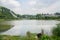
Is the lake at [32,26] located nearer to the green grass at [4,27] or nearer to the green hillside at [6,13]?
the green grass at [4,27]

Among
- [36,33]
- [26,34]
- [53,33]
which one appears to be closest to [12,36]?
[26,34]

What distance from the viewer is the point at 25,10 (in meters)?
2.41

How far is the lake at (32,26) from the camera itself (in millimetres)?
2369

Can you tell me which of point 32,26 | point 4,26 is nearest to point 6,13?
point 4,26

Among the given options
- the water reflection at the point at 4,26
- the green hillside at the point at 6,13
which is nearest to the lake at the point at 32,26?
the water reflection at the point at 4,26

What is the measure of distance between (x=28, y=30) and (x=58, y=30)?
1.65ft

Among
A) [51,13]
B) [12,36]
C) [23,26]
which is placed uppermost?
[51,13]

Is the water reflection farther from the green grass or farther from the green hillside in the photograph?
the green hillside

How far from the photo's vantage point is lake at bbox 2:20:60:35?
237 centimetres

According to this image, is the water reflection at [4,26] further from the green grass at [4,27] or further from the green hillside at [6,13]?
the green hillside at [6,13]

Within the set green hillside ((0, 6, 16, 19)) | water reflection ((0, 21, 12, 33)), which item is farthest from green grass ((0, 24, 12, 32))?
green hillside ((0, 6, 16, 19))

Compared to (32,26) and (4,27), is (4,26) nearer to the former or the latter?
(4,27)

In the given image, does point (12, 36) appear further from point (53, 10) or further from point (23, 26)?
point (53, 10)

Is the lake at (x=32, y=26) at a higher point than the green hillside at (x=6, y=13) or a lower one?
lower
